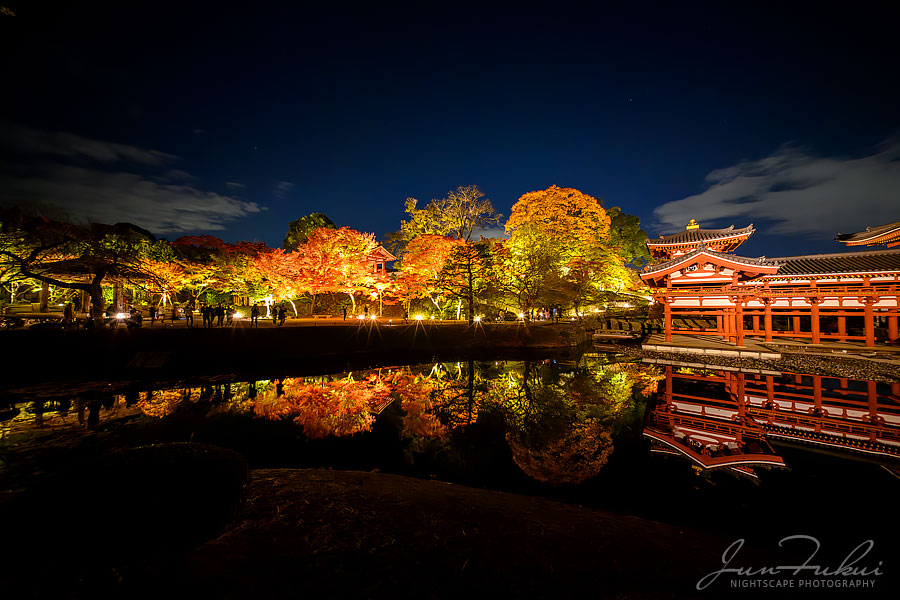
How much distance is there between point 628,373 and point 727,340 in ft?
37.7

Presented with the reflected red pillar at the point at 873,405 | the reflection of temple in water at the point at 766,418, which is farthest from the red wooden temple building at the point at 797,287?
the reflected red pillar at the point at 873,405

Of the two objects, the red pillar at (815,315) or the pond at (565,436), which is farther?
the red pillar at (815,315)

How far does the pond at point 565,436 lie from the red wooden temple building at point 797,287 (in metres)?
7.58

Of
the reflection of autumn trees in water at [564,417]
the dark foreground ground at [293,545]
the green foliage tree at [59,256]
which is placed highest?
the green foliage tree at [59,256]

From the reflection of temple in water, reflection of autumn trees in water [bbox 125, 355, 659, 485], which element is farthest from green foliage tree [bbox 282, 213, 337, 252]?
the reflection of temple in water

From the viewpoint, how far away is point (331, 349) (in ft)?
61.6

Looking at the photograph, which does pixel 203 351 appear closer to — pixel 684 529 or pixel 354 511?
pixel 354 511

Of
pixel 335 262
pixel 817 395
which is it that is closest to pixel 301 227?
pixel 335 262

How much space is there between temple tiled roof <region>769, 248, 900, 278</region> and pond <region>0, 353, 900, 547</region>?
1012 cm

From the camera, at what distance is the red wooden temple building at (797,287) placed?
1825cm

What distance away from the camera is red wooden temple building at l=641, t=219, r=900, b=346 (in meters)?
18.2

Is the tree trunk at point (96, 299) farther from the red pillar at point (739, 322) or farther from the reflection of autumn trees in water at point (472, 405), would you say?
the red pillar at point (739, 322)

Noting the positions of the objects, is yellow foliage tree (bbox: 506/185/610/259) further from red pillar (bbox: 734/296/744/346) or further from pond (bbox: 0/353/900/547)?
pond (bbox: 0/353/900/547)

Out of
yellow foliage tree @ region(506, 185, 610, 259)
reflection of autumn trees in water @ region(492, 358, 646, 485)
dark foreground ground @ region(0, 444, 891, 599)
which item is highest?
yellow foliage tree @ region(506, 185, 610, 259)
